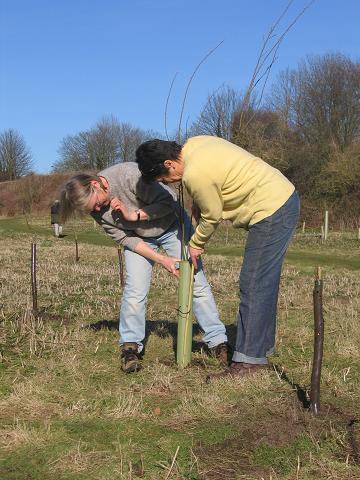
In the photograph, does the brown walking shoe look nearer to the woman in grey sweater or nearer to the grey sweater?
the woman in grey sweater

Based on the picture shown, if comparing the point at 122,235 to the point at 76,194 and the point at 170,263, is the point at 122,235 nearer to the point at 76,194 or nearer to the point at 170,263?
the point at 170,263

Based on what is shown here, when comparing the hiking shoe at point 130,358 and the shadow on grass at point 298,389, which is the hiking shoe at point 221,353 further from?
the hiking shoe at point 130,358

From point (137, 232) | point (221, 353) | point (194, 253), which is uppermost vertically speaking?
point (137, 232)

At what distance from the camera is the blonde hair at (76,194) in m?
4.34

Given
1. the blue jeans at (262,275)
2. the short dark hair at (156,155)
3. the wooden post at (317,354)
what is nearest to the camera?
the wooden post at (317,354)

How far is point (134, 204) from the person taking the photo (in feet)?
15.3

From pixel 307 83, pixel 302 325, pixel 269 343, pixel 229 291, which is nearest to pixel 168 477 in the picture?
pixel 269 343

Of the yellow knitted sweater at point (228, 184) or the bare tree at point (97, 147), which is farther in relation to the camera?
the bare tree at point (97, 147)

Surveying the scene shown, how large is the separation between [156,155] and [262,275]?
1106 millimetres

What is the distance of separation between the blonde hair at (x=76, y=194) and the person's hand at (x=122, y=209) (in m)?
0.15

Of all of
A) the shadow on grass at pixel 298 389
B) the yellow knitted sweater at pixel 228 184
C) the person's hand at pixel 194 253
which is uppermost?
the yellow knitted sweater at pixel 228 184

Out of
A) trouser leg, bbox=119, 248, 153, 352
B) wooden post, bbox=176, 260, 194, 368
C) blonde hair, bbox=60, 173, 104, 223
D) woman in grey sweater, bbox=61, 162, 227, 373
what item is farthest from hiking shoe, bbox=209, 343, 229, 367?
blonde hair, bbox=60, 173, 104, 223

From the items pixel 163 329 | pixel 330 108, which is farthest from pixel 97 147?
pixel 163 329

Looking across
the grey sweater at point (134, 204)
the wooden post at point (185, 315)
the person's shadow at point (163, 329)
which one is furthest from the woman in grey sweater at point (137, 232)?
the person's shadow at point (163, 329)
